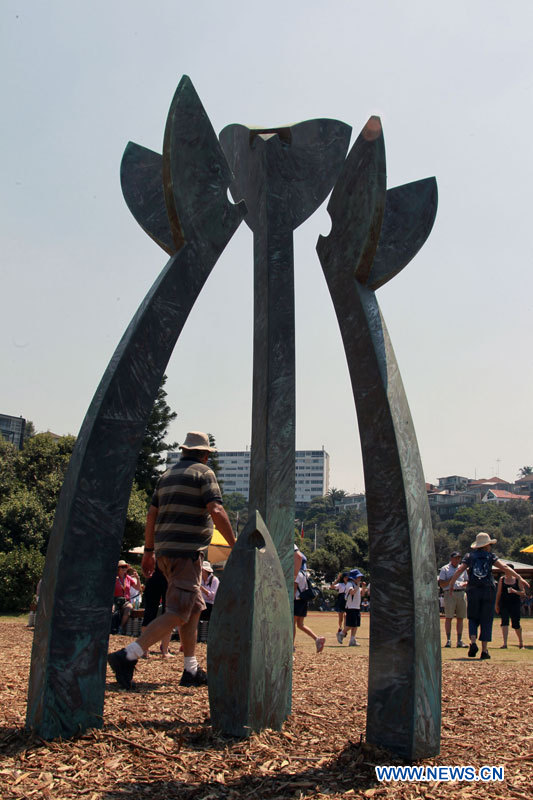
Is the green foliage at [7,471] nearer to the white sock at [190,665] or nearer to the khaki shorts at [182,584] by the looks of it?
the white sock at [190,665]

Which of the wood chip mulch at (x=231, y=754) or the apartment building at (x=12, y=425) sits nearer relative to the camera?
the wood chip mulch at (x=231, y=754)

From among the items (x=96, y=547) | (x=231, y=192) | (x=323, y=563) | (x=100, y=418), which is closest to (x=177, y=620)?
(x=96, y=547)

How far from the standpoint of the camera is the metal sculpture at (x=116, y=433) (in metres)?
3.63

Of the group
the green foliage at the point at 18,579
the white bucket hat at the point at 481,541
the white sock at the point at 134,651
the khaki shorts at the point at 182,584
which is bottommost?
the green foliage at the point at 18,579

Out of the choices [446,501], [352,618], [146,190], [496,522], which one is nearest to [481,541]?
[352,618]

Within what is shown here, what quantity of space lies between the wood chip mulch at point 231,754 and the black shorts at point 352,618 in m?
6.75

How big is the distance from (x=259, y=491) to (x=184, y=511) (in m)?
0.56

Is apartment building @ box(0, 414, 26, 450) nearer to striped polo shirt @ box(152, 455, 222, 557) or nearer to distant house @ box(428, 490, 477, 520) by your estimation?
distant house @ box(428, 490, 477, 520)

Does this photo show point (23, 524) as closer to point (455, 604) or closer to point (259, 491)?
point (455, 604)

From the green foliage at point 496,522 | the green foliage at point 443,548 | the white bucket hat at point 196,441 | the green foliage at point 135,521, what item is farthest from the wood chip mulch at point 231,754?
the green foliage at point 496,522

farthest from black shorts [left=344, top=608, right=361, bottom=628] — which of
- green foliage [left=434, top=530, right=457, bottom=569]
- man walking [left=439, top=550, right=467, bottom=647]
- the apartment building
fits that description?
the apartment building

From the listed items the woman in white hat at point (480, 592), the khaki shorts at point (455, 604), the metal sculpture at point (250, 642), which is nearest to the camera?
the metal sculpture at point (250, 642)

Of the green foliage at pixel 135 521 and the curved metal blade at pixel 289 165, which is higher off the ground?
the curved metal blade at pixel 289 165

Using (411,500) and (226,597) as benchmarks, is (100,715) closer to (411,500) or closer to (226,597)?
(226,597)
